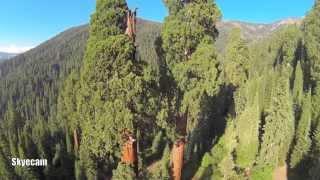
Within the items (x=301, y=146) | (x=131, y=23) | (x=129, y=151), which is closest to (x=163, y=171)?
(x=129, y=151)

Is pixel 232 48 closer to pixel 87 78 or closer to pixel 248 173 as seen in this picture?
pixel 248 173

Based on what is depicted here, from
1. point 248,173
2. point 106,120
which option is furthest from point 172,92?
point 248,173

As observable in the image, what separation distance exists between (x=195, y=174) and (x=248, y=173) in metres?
6.02

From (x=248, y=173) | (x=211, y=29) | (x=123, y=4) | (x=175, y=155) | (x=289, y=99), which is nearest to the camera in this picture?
(x=123, y=4)

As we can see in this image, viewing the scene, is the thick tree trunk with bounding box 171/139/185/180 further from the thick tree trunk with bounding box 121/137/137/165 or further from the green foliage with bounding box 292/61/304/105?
the green foliage with bounding box 292/61/304/105

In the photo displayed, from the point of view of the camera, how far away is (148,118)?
21.4 meters

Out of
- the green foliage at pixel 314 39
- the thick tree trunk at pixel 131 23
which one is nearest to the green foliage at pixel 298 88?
the green foliage at pixel 314 39

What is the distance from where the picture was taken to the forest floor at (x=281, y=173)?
130 feet

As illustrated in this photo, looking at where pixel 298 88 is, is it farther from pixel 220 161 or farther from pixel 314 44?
pixel 220 161

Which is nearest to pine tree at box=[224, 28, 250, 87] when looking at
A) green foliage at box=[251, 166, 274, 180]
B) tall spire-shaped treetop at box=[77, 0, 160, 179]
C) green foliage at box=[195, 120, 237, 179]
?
green foliage at box=[195, 120, 237, 179]

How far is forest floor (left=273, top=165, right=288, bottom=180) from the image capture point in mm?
39766

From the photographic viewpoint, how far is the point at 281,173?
4109 cm

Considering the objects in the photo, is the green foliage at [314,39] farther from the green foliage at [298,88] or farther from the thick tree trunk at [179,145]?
the thick tree trunk at [179,145]

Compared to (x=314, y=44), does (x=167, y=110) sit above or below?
below
